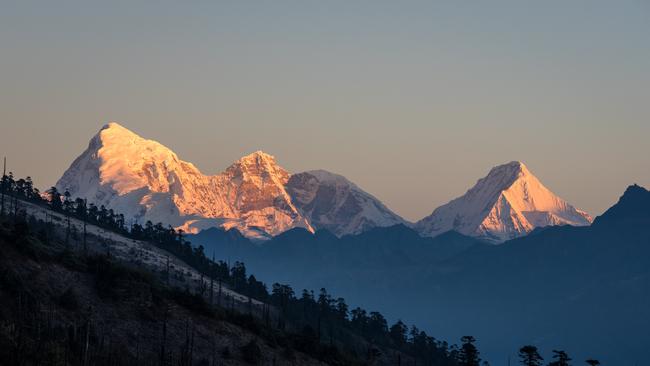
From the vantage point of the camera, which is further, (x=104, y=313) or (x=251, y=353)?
(x=251, y=353)

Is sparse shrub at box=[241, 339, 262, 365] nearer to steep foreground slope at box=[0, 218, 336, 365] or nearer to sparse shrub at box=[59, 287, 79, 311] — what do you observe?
steep foreground slope at box=[0, 218, 336, 365]

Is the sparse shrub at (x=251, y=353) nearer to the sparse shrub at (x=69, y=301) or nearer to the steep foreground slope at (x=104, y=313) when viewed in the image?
the steep foreground slope at (x=104, y=313)

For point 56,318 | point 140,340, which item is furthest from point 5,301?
point 140,340

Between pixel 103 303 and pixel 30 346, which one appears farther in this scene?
pixel 103 303

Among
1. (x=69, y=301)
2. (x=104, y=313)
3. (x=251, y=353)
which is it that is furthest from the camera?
(x=251, y=353)

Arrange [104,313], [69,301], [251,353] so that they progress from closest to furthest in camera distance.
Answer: [69,301] < [104,313] < [251,353]

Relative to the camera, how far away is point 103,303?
614 ft

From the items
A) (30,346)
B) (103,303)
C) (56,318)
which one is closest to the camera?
(30,346)

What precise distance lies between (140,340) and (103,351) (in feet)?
64.8

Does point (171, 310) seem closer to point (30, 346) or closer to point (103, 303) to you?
point (103, 303)

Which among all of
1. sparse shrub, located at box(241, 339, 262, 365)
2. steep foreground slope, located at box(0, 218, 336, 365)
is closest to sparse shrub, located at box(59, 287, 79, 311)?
steep foreground slope, located at box(0, 218, 336, 365)

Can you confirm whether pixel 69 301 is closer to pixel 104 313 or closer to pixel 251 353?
pixel 104 313

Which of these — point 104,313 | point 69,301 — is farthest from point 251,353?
point 69,301

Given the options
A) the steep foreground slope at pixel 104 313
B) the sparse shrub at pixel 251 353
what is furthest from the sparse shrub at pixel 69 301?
the sparse shrub at pixel 251 353
